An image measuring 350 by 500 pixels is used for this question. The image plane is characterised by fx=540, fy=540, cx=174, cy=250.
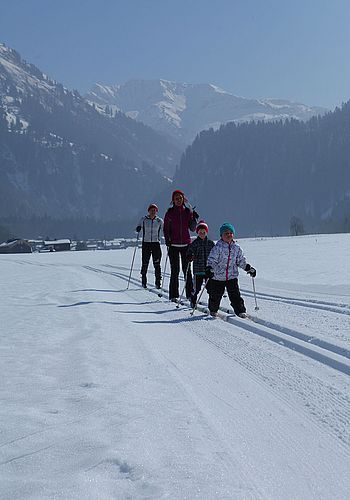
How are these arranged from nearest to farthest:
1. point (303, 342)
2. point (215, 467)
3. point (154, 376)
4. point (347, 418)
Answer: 1. point (215, 467)
2. point (347, 418)
3. point (154, 376)
4. point (303, 342)

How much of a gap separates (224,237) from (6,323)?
11.4 ft

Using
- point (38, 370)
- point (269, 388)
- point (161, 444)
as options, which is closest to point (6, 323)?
point (38, 370)

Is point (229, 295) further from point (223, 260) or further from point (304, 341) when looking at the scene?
point (304, 341)

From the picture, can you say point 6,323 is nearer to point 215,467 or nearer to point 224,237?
point 224,237

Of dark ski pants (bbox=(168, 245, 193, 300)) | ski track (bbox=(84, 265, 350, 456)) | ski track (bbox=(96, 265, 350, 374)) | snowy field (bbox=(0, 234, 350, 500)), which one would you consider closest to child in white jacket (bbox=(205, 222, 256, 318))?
ski track (bbox=(96, 265, 350, 374))

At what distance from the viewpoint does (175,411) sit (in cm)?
322

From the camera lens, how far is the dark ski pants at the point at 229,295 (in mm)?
7743

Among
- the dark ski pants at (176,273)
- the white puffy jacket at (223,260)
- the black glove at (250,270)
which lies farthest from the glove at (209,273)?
the dark ski pants at (176,273)

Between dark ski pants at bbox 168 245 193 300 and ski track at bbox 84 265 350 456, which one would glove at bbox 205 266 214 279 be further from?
ski track at bbox 84 265 350 456

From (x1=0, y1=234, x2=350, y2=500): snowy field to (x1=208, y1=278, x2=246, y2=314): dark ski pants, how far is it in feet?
3.82

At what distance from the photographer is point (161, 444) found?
8.85ft

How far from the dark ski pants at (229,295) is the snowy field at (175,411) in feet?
3.82

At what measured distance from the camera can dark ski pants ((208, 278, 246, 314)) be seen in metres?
7.74

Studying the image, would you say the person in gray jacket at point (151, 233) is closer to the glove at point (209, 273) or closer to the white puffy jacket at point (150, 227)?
the white puffy jacket at point (150, 227)
